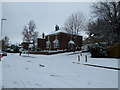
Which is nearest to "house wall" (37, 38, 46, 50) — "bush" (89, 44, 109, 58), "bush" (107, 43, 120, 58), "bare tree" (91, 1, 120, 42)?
"bare tree" (91, 1, 120, 42)

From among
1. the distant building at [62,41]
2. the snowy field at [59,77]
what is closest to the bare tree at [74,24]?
the distant building at [62,41]

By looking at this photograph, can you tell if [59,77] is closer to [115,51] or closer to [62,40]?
[115,51]

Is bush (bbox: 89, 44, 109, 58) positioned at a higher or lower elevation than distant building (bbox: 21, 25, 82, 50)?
lower

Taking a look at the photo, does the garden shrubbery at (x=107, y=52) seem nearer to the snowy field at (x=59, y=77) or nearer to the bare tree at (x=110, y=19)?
the bare tree at (x=110, y=19)

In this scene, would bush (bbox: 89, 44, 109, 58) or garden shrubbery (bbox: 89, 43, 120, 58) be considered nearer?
garden shrubbery (bbox: 89, 43, 120, 58)

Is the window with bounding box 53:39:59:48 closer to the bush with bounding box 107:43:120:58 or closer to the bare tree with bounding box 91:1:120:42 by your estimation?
the bare tree with bounding box 91:1:120:42

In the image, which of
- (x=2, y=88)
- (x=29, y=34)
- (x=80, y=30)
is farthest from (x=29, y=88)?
(x=29, y=34)

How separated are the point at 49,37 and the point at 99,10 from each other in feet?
91.2

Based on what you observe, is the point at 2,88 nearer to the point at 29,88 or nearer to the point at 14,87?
the point at 14,87

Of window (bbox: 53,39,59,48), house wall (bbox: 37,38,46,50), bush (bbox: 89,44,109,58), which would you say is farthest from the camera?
house wall (bbox: 37,38,46,50)

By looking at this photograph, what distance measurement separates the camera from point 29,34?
51688mm

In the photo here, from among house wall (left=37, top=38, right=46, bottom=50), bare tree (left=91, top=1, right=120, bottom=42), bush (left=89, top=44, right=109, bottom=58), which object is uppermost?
bare tree (left=91, top=1, right=120, bottom=42)

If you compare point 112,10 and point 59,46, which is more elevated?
point 112,10

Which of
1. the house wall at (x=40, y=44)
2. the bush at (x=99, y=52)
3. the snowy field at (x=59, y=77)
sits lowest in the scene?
the snowy field at (x=59, y=77)
